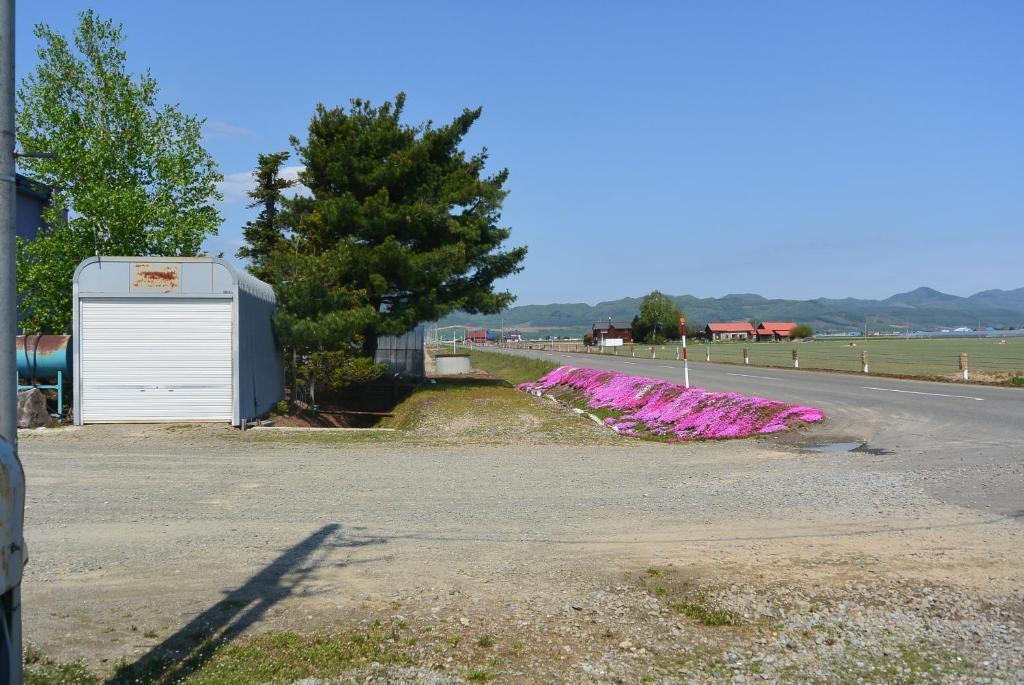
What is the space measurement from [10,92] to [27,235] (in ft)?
108

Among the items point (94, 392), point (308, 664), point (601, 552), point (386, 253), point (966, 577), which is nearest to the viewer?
point (308, 664)

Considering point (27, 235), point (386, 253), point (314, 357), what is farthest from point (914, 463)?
point (27, 235)

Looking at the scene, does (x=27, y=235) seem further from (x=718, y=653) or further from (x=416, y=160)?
(x=718, y=653)

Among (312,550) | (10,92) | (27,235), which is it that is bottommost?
(312,550)

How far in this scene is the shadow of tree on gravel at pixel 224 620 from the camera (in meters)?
4.77

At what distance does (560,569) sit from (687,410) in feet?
55.9

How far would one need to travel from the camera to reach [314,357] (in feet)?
83.2

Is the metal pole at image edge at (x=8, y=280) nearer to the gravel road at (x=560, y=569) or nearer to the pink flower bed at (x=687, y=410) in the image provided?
the gravel road at (x=560, y=569)

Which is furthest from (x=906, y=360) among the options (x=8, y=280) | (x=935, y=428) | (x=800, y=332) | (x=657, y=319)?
(x=800, y=332)

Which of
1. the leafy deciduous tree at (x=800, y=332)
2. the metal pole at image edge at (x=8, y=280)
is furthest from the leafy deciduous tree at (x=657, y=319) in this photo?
the metal pole at image edge at (x=8, y=280)

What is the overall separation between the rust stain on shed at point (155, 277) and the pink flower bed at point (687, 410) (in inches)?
459

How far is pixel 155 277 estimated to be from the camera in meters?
19.2

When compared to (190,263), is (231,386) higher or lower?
lower

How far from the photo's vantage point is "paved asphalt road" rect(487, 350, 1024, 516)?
1058cm
